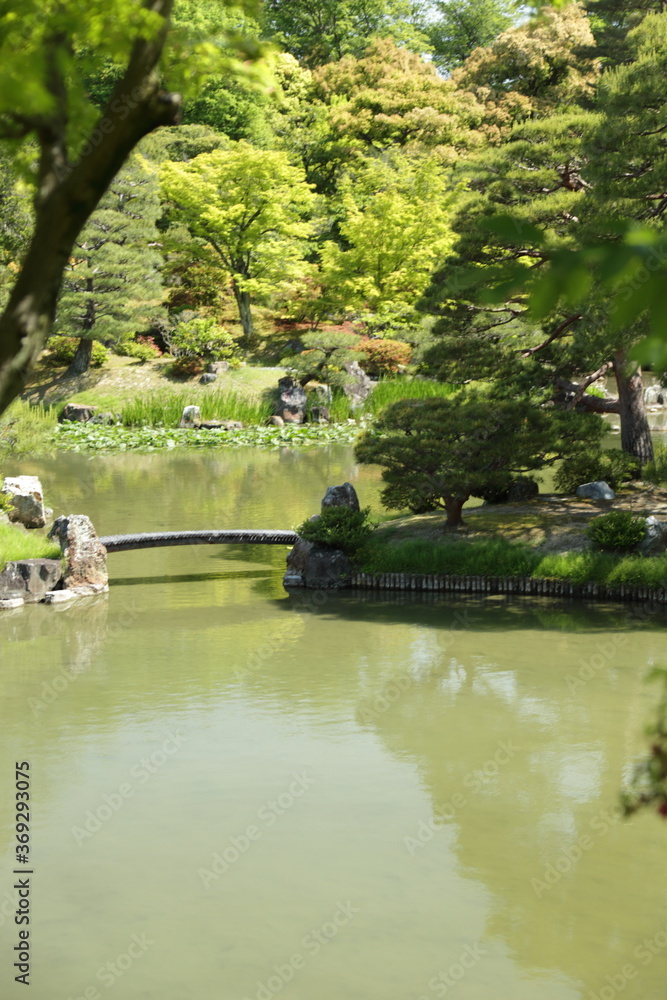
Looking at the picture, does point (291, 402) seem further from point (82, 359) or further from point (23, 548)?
point (23, 548)

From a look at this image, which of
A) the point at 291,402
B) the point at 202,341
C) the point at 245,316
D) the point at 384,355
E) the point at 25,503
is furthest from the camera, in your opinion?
the point at 245,316

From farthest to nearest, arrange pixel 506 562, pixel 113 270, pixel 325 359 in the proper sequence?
1. pixel 113 270
2. pixel 325 359
3. pixel 506 562

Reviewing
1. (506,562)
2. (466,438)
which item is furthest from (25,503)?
(506,562)

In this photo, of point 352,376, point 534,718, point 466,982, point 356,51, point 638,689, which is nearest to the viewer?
point 466,982

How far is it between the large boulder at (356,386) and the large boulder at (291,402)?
1205 mm

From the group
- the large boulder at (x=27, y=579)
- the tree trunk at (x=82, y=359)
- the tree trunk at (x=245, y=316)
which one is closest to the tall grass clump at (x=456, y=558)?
the large boulder at (x=27, y=579)

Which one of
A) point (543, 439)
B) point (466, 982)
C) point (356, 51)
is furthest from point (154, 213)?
point (466, 982)

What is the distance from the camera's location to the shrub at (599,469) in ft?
40.8

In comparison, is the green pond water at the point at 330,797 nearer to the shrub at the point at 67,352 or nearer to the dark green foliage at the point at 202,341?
the dark green foliage at the point at 202,341

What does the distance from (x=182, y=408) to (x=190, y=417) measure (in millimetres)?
630

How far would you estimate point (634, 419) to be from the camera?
42.2ft

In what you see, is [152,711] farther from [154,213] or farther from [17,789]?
[154,213]

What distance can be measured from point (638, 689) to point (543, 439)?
3.48m

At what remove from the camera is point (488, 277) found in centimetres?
162
